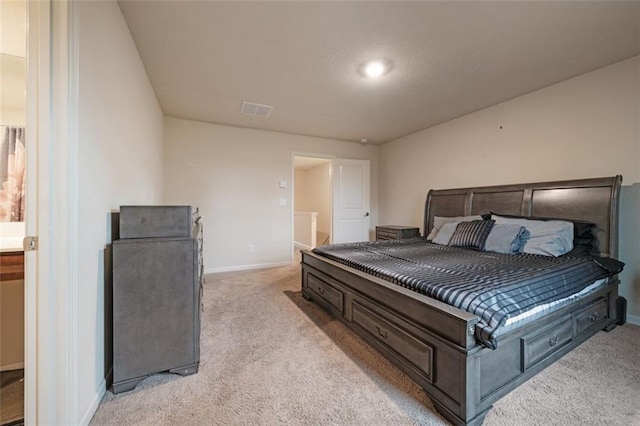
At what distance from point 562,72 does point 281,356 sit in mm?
3742

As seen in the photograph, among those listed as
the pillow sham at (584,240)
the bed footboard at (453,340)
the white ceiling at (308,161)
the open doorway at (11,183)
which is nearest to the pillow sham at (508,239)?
the pillow sham at (584,240)

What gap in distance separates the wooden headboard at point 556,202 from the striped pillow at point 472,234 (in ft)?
1.62

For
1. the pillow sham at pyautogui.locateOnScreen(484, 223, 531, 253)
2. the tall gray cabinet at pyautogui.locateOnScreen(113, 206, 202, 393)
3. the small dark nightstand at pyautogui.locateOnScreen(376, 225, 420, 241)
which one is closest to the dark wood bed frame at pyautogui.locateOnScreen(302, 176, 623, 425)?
the pillow sham at pyautogui.locateOnScreen(484, 223, 531, 253)

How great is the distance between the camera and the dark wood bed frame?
1207 mm

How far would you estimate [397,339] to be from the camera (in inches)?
61.6

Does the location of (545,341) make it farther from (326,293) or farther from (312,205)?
(312,205)

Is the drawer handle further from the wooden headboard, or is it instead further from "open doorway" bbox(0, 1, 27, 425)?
the wooden headboard

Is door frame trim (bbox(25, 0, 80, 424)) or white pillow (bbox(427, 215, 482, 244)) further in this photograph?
white pillow (bbox(427, 215, 482, 244))

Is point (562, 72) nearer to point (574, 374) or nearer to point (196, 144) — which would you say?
point (574, 374)

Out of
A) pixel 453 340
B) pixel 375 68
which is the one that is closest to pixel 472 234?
pixel 453 340

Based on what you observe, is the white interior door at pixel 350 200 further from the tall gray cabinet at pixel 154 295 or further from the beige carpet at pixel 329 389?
the tall gray cabinet at pixel 154 295

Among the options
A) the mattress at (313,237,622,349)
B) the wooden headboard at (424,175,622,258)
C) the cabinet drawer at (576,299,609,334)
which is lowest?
the cabinet drawer at (576,299,609,334)

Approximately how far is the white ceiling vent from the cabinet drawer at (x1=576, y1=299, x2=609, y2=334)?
12.4 ft

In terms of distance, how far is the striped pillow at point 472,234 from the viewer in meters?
2.67
